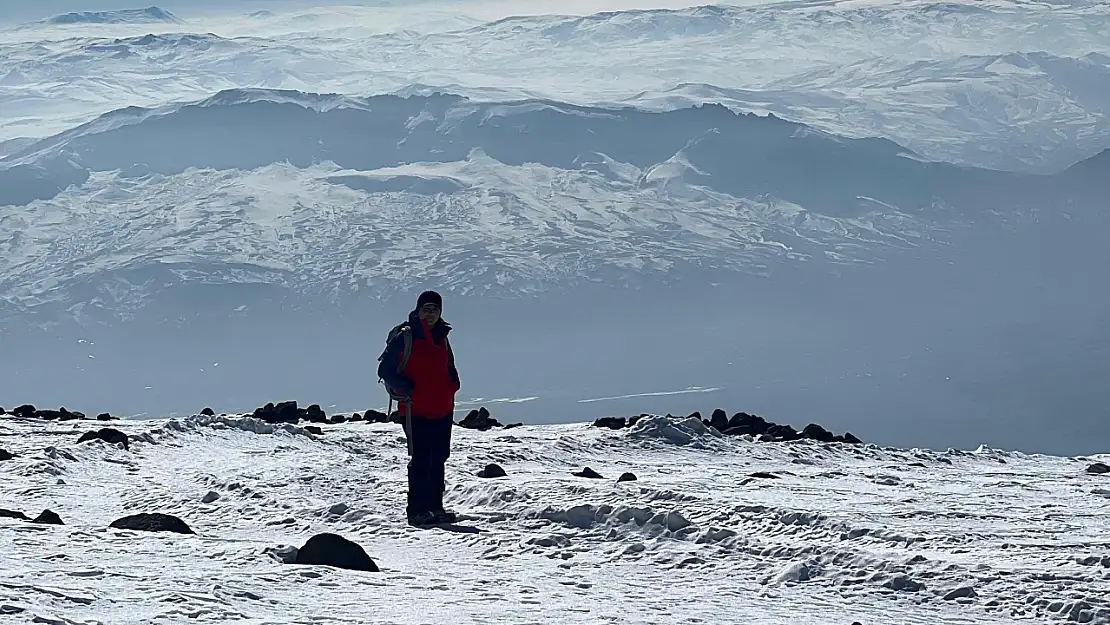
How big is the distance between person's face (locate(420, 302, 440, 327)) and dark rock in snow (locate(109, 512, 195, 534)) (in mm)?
2325

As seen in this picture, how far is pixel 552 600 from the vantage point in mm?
8008

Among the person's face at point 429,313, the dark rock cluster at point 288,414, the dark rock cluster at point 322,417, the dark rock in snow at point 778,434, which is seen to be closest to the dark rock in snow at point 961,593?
the person's face at point 429,313

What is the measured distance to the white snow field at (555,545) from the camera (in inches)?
300

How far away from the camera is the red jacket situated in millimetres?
10727

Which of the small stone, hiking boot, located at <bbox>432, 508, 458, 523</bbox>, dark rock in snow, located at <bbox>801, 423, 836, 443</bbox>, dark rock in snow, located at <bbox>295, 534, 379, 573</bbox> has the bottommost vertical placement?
dark rock in snow, located at <bbox>801, 423, 836, 443</bbox>

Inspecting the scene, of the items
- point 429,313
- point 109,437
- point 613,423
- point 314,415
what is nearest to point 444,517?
point 429,313

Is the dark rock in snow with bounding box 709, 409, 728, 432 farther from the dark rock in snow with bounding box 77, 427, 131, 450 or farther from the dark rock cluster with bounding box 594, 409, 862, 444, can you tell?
the dark rock in snow with bounding box 77, 427, 131, 450

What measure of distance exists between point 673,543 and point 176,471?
23.4 feet

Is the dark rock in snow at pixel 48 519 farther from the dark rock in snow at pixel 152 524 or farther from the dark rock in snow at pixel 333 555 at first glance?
the dark rock in snow at pixel 333 555

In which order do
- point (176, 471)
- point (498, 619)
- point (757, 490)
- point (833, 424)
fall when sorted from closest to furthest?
point (498, 619) → point (757, 490) → point (176, 471) → point (833, 424)

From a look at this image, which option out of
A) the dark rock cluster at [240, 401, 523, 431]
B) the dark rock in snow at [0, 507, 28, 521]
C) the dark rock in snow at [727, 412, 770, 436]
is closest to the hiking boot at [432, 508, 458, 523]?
the dark rock in snow at [0, 507, 28, 521]

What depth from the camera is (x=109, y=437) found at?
667 inches

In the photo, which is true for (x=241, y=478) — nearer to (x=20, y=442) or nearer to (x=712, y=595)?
(x=20, y=442)

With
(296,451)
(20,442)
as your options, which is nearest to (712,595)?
(296,451)
